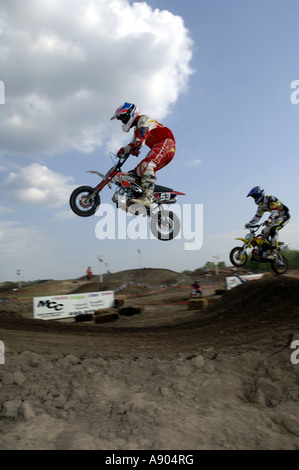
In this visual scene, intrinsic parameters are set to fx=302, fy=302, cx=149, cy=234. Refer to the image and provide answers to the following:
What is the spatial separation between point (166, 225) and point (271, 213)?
4.97 m

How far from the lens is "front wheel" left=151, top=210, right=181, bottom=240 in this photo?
7.01 metres

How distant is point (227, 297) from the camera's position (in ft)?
37.1

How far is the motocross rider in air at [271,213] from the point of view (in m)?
10.2

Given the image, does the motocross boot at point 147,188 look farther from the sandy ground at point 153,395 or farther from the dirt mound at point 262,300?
the dirt mound at point 262,300

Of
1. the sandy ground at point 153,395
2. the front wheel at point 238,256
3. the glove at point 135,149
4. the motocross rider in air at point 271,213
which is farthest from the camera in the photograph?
the motocross rider in air at point 271,213

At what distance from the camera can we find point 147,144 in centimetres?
684

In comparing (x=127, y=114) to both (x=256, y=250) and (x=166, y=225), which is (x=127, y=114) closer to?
(x=166, y=225)

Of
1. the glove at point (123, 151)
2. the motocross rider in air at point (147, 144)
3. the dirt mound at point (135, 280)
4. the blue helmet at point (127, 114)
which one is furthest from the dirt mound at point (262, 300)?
the dirt mound at point (135, 280)

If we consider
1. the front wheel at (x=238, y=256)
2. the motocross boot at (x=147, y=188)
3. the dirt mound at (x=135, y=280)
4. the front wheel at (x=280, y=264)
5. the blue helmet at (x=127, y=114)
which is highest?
the blue helmet at (x=127, y=114)

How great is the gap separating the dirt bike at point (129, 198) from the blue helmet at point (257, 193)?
422cm

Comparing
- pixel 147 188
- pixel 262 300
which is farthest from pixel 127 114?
pixel 262 300

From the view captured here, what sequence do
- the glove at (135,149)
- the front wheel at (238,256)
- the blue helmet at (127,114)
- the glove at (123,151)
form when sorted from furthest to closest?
1. the front wheel at (238,256)
2. the glove at (123,151)
3. the glove at (135,149)
4. the blue helmet at (127,114)
